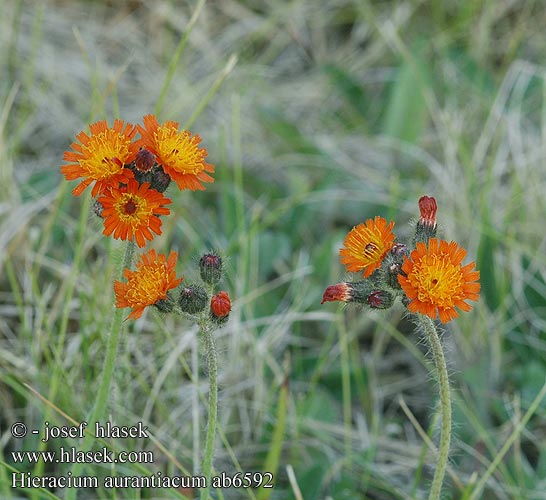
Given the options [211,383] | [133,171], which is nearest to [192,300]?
[211,383]

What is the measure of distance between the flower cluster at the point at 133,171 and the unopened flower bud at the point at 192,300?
4.9 inches

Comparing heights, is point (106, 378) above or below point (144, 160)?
below

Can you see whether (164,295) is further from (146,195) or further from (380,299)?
(380,299)

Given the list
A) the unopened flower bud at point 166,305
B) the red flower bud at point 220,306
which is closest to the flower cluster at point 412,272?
the red flower bud at point 220,306

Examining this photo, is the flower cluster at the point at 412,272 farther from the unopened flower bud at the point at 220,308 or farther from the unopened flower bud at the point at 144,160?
the unopened flower bud at the point at 144,160

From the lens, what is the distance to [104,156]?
1.52 metres

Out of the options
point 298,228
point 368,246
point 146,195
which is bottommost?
point 368,246

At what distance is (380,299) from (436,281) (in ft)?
0.45

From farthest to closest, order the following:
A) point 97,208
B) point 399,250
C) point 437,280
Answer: point 97,208 < point 399,250 < point 437,280

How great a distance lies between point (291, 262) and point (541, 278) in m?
0.86

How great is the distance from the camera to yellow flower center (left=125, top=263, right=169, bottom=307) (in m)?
1.51

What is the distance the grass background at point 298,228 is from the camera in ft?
7.47

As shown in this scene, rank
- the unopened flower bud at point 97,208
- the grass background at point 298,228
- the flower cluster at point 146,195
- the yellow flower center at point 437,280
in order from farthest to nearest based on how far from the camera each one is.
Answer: the grass background at point 298,228 < the unopened flower bud at point 97,208 < the flower cluster at point 146,195 < the yellow flower center at point 437,280

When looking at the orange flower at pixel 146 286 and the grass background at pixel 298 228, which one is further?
the grass background at pixel 298 228
